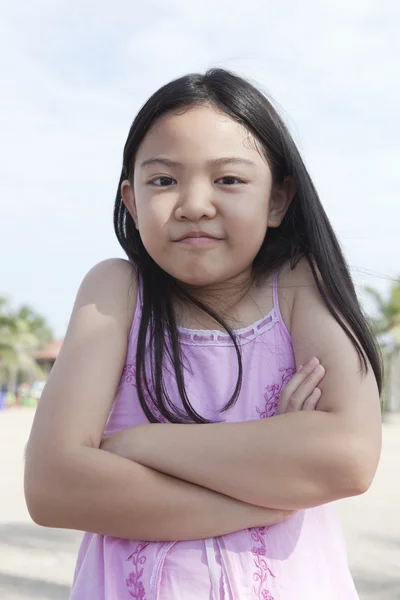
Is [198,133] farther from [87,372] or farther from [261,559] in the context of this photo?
[261,559]

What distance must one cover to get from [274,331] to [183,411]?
29 cm

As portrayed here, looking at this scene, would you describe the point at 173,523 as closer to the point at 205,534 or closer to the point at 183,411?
the point at 205,534

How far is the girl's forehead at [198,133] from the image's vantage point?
6.22 ft

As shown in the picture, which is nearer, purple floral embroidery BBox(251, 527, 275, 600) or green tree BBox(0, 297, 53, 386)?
purple floral embroidery BBox(251, 527, 275, 600)

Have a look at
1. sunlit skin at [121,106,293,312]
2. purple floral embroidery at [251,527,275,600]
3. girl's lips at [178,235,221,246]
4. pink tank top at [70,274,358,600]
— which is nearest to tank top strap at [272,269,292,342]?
pink tank top at [70,274,358,600]

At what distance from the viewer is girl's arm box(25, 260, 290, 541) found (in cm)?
173

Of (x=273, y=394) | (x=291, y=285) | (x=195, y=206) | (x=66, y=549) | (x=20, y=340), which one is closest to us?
(x=195, y=206)

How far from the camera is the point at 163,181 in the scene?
1909 millimetres

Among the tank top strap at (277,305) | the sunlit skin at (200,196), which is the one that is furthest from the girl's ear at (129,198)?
the tank top strap at (277,305)

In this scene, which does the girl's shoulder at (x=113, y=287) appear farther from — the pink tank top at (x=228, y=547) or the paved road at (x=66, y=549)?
the paved road at (x=66, y=549)

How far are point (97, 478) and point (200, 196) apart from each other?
64cm

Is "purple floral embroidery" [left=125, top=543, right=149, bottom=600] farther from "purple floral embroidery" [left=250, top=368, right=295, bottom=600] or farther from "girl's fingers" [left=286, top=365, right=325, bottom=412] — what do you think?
"girl's fingers" [left=286, top=365, right=325, bottom=412]

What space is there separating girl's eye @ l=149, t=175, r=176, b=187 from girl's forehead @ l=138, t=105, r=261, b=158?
0.20 ft

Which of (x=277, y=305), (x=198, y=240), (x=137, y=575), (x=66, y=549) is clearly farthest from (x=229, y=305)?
(x=66, y=549)
